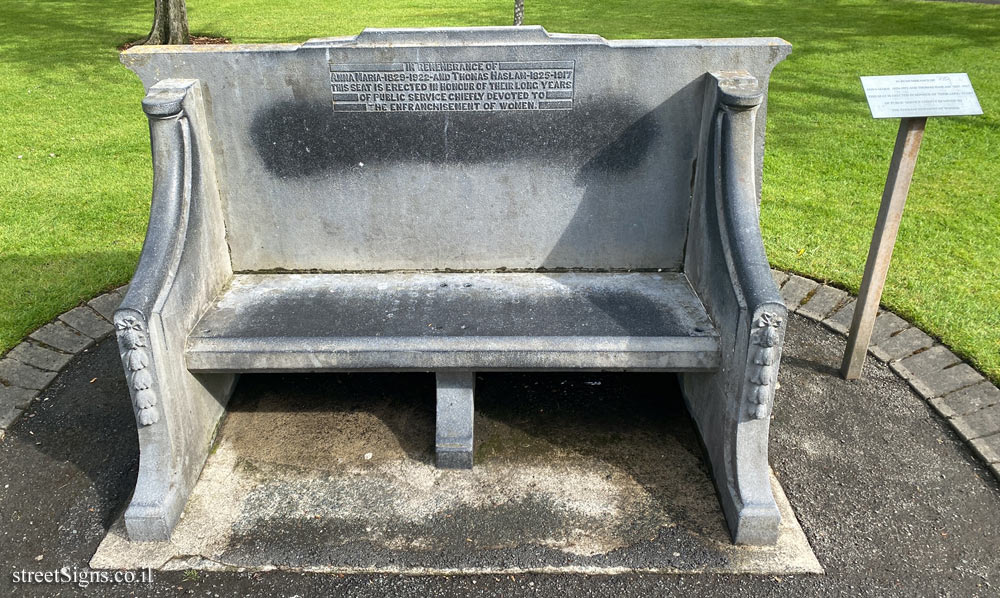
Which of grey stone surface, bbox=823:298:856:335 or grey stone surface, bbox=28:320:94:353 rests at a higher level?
grey stone surface, bbox=823:298:856:335

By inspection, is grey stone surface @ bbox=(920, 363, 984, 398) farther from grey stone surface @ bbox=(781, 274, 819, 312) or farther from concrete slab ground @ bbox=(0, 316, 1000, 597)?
grey stone surface @ bbox=(781, 274, 819, 312)

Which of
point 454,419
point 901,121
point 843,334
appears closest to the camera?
point 454,419

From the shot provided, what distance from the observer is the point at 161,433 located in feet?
11.1

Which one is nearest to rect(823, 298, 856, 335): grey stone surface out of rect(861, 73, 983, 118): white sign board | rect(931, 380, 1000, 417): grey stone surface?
rect(931, 380, 1000, 417): grey stone surface

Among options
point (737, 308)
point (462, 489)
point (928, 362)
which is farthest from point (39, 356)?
point (928, 362)

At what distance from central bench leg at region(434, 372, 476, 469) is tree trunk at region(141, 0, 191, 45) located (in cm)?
974

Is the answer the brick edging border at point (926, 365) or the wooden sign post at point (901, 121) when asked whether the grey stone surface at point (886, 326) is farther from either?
the wooden sign post at point (901, 121)

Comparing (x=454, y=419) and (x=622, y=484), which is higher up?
(x=454, y=419)

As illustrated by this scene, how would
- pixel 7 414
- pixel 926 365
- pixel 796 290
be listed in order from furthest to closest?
1. pixel 796 290
2. pixel 926 365
3. pixel 7 414

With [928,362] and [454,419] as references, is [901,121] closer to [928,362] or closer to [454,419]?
[928,362]

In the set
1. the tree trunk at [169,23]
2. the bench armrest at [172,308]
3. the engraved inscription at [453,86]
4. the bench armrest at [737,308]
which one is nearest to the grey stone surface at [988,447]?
the bench armrest at [737,308]

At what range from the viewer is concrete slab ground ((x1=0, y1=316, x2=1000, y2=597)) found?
10.4 ft

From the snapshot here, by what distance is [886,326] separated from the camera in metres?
4.88

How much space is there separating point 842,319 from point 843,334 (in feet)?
0.60
